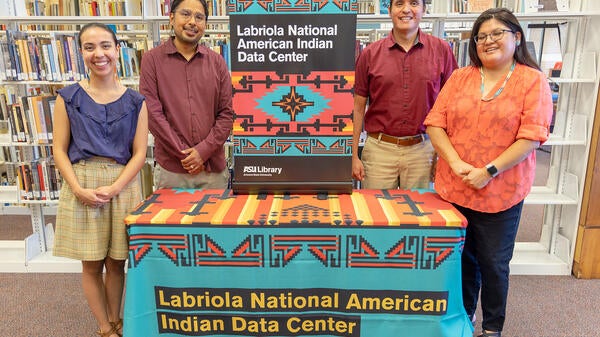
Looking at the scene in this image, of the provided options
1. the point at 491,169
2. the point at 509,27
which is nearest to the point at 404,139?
the point at 491,169

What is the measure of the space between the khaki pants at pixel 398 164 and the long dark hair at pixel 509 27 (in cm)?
54

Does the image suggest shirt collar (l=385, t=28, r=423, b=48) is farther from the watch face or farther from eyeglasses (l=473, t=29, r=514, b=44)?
the watch face

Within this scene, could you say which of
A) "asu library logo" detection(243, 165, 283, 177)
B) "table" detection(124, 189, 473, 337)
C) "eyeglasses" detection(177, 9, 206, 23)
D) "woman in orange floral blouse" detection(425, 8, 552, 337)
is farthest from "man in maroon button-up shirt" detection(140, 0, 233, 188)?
"woman in orange floral blouse" detection(425, 8, 552, 337)

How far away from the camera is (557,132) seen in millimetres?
2949

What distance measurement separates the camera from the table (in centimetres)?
143

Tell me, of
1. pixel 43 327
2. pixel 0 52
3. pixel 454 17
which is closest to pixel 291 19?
pixel 454 17

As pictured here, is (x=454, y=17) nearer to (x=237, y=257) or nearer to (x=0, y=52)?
(x=237, y=257)

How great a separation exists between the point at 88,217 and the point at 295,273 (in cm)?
92

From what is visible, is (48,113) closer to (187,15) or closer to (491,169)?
(187,15)

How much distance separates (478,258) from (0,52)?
120 inches

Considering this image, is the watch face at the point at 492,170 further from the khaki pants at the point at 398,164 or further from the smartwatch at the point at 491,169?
the khaki pants at the point at 398,164

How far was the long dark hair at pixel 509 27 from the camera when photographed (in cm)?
164

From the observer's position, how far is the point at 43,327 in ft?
7.63

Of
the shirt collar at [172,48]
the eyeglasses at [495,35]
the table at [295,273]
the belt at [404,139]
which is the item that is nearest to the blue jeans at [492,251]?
the table at [295,273]
